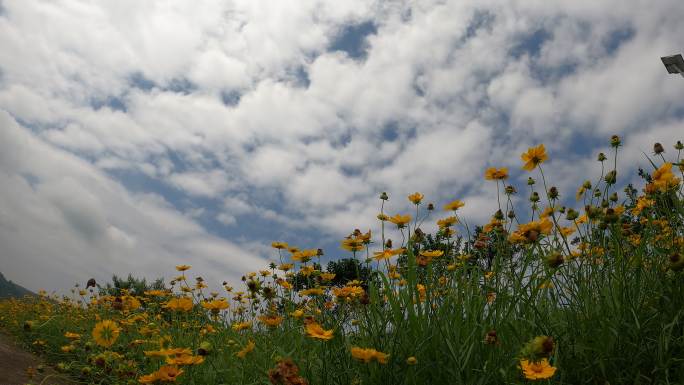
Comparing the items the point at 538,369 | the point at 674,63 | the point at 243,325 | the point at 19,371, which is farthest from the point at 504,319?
the point at 674,63

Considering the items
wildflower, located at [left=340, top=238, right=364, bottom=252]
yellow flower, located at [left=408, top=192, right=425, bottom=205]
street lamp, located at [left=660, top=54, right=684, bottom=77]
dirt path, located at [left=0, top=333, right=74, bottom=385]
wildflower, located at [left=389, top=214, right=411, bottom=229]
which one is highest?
street lamp, located at [left=660, top=54, right=684, bottom=77]

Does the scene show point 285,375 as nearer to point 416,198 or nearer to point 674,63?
point 416,198

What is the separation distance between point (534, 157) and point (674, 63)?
16.6 feet

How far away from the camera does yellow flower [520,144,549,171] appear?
2.54 metres

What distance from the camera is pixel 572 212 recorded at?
103 inches

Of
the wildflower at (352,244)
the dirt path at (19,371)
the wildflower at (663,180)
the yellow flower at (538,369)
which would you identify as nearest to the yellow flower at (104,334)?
the wildflower at (352,244)

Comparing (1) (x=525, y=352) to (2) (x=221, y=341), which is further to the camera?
(2) (x=221, y=341)

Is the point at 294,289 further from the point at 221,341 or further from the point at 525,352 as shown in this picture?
the point at 525,352

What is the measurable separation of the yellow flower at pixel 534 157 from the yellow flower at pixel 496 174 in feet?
0.50

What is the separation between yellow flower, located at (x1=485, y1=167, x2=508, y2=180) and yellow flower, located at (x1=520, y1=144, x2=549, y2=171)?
151mm

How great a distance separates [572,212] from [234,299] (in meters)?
3.22

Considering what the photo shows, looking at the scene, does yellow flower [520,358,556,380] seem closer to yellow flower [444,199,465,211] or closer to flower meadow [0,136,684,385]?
flower meadow [0,136,684,385]

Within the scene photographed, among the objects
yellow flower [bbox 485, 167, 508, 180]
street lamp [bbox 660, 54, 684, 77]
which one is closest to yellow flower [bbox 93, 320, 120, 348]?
yellow flower [bbox 485, 167, 508, 180]

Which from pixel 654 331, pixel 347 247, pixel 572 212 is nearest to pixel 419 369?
pixel 347 247
